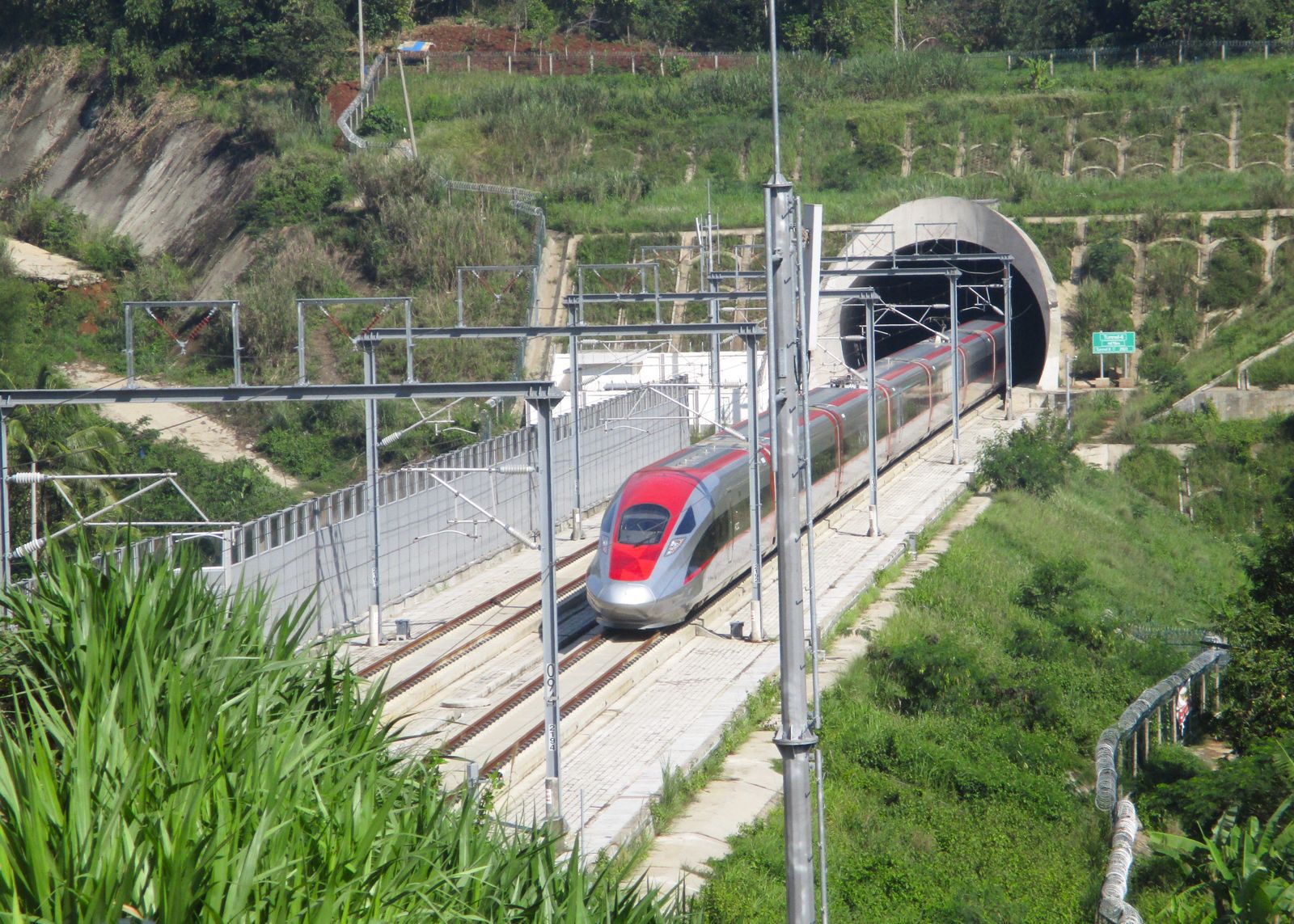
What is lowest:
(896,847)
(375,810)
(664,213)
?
(896,847)

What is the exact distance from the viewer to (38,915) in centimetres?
645

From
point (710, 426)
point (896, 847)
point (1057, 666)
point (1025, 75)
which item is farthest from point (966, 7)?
point (896, 847)

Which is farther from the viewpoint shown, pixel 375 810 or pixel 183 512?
pixel 183 512

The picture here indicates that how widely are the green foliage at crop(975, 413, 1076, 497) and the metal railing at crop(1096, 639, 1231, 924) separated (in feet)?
41.6

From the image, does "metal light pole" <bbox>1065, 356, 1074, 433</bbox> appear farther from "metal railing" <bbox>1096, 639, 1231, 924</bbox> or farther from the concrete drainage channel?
"metal railing" <bbox>1096, 639, 1231, 924</bbox>

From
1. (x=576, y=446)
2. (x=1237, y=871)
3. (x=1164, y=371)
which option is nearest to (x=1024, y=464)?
(x=576, y=446)

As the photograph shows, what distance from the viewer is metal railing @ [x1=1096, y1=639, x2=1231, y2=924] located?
35.6 ft

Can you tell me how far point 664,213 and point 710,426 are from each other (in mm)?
14729

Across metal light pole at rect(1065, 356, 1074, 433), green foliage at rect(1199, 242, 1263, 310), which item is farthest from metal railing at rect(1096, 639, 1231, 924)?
green foliage at rect(1199, 242, 1263, 310)

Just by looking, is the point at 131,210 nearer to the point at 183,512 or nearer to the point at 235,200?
the point at 235,200

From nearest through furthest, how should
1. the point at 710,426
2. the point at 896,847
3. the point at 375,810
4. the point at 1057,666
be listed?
the point at 375,810 < the point at 896,847 < the point at 1057,666 < the point at 710,426

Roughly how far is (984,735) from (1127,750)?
1852 millimetres

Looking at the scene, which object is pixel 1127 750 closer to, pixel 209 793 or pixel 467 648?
pixel 467 648

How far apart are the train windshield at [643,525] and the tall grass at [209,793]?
356 inches
